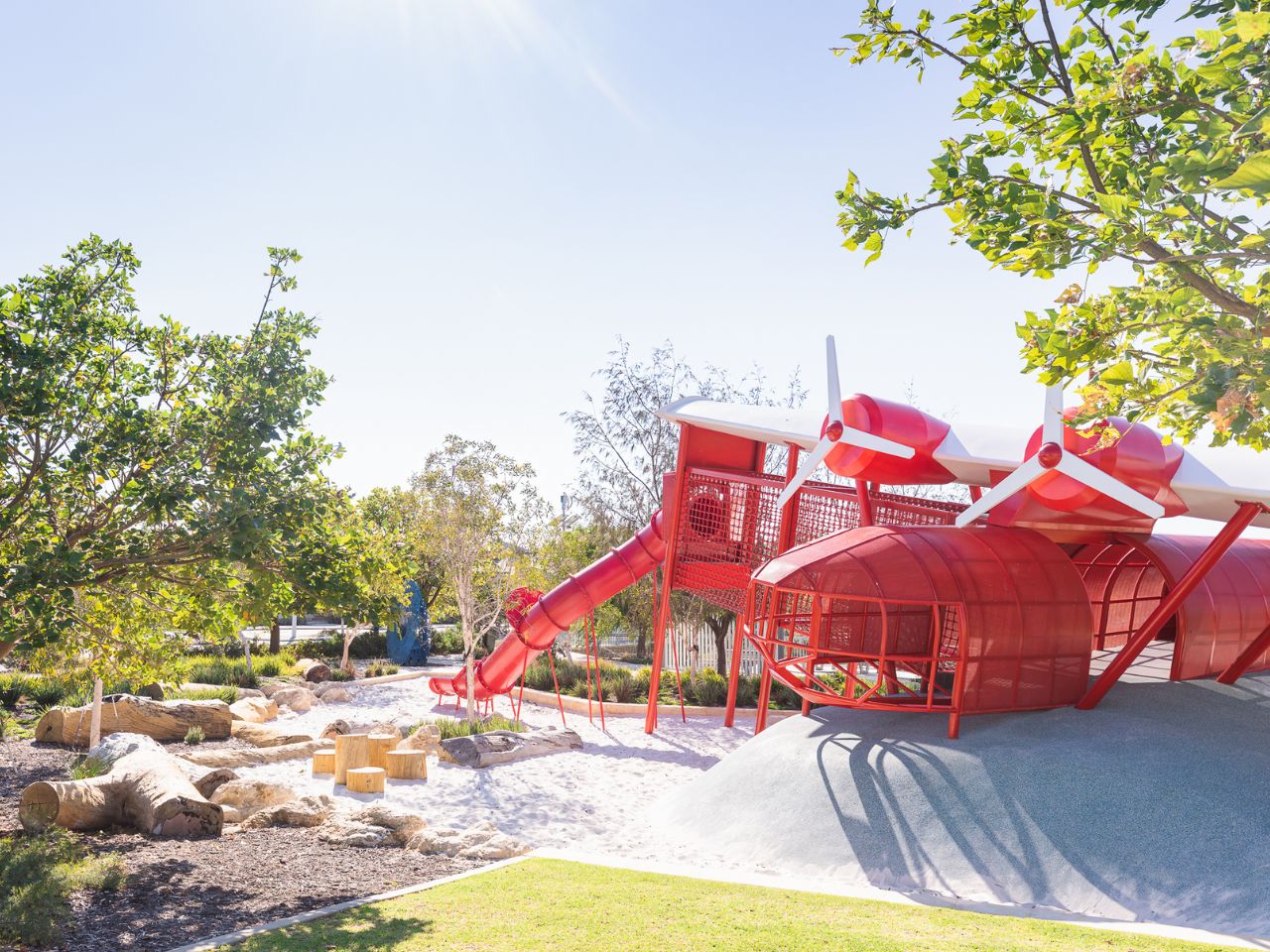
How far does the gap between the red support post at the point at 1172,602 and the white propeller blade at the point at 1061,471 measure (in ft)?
3.26

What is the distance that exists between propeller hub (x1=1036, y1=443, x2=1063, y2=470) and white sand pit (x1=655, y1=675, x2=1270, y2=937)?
9.84ft

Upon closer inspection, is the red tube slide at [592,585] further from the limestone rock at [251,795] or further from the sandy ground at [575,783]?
the limestone rock at [251,795]

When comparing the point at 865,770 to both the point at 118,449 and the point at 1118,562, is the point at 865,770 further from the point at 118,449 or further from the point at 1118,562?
the point at 118,449

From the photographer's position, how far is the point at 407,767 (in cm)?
1381

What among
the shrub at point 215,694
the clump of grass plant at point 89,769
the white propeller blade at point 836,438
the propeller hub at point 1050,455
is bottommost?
the clump of grass plant at point 89,769

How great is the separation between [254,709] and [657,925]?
45.2ft

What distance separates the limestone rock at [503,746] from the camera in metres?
15.1

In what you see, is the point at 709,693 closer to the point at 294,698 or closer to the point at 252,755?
the point at 294,698

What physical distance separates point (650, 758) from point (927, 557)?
680 cm

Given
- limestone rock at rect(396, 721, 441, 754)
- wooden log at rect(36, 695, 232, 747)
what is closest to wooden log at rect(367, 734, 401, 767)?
limestone rock at rect(396, 721, 441, 754)

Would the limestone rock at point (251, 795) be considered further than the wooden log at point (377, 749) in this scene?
No

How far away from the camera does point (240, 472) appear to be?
7.80 meters

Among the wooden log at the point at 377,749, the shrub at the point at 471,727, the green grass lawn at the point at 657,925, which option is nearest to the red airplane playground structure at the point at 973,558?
the green grass lawn at the point at 657,925

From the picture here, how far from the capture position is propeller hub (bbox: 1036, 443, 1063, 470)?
1042cm
